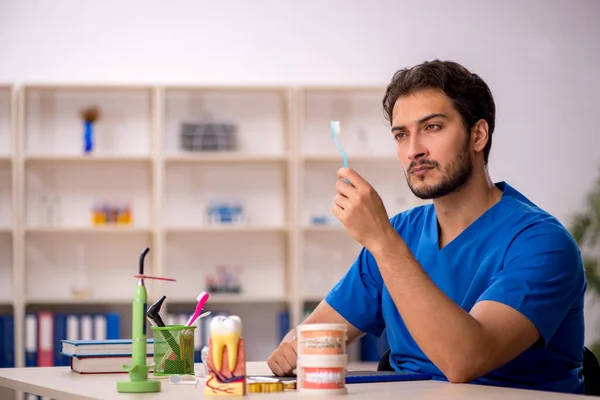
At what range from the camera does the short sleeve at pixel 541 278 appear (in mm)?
1702

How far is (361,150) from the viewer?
525 centimetres

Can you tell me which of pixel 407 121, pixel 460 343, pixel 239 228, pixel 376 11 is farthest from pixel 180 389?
pixel 376 11

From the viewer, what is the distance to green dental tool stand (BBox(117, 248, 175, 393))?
1476 millimetres

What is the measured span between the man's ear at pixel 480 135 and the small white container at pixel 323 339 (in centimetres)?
81

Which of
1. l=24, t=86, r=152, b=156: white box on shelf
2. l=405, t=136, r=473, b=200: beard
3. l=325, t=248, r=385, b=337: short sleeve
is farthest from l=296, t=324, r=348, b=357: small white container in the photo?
l=24, t=86, r=152, b=156: white box on shelf

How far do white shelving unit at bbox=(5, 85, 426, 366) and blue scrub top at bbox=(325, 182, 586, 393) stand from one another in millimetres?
2946

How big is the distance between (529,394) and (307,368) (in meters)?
0.36

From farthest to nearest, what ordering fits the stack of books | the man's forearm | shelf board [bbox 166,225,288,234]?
shelf board [bbox 166,225,288,234] < the stack of books < the man's forearm

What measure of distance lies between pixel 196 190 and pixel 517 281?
3610 mm

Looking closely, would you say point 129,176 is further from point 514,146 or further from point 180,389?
point 180,389

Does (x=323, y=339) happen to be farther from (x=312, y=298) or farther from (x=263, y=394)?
(x=312, y=298)

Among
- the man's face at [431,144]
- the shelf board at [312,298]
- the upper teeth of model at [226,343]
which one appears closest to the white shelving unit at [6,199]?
the shelf board at [312,298]

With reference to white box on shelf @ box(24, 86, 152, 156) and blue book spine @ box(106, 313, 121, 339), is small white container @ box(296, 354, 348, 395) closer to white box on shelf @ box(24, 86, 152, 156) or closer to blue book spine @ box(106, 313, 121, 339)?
blue book spine @ box(106, 313, 121, 339)

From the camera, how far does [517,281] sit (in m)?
1.72
